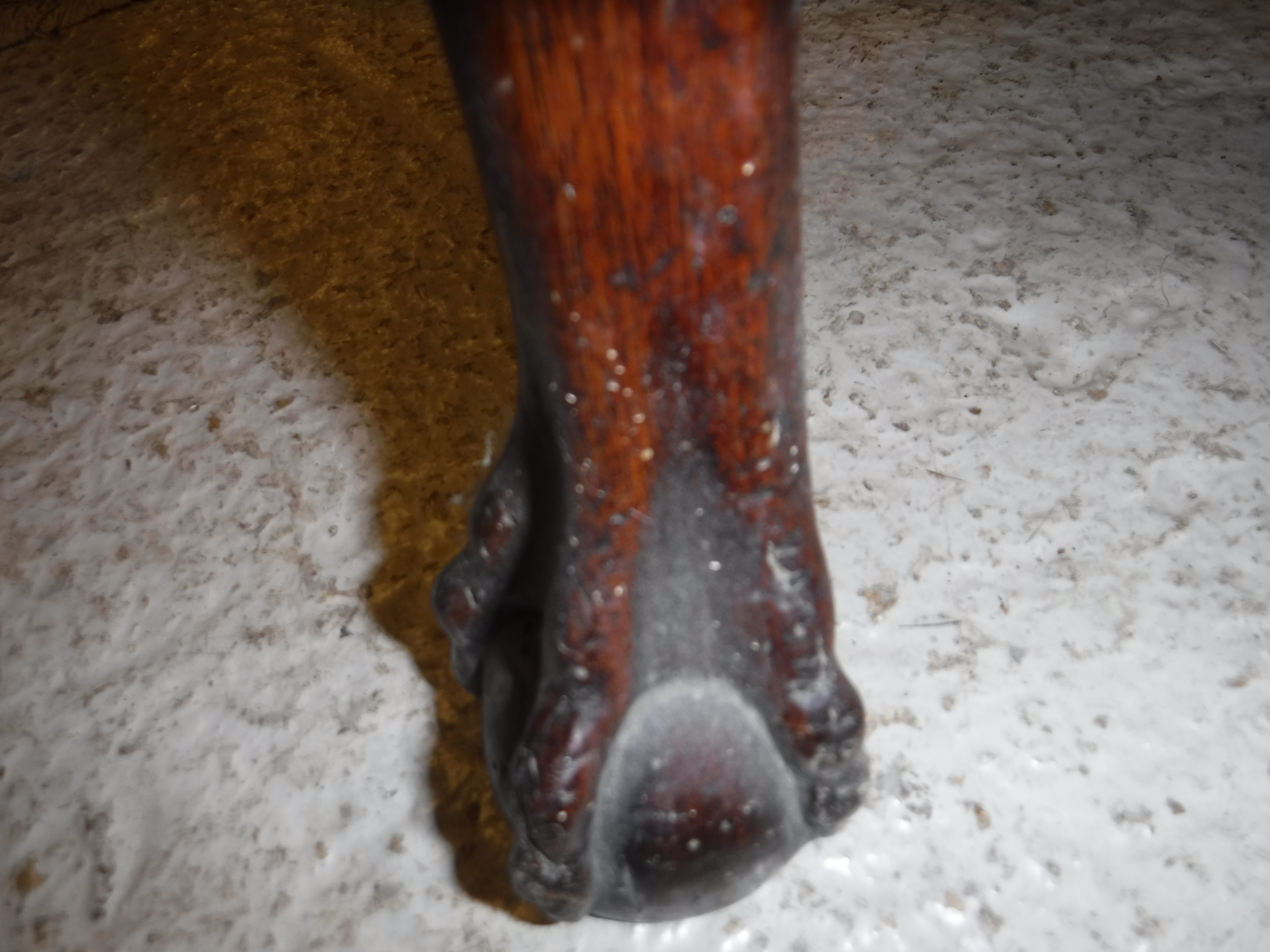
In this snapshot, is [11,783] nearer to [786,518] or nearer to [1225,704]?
[786,518]

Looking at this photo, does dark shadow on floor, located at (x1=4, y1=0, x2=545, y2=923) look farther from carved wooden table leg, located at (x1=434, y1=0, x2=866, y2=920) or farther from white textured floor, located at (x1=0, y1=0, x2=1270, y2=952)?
carved wooden table leg, located at (x1=434, y1=0, x2=866, y2=920)

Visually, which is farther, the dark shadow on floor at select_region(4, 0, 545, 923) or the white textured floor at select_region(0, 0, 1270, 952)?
the dark shadow on floor at select_region(4, 0, 545, 923)

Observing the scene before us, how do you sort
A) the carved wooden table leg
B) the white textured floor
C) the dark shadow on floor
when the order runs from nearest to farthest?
the carved wooden table leg → the white textured floor → the dark shadow on floor

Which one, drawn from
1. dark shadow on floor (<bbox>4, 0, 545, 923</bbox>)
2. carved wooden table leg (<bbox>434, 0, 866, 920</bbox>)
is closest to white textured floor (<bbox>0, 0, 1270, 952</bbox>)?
dark shadow on floor (<bbox>4, 0, 545, 923</bbox>)

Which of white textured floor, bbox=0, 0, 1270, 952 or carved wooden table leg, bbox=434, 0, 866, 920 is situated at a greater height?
carved wooden table leg, bbox=434, 0, 866, 920

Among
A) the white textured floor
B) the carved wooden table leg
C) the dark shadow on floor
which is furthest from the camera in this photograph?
the dark shadow on floor

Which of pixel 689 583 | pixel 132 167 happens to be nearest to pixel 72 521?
pixel 132 167

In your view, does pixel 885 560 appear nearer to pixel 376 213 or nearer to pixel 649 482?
pixel 649 482
